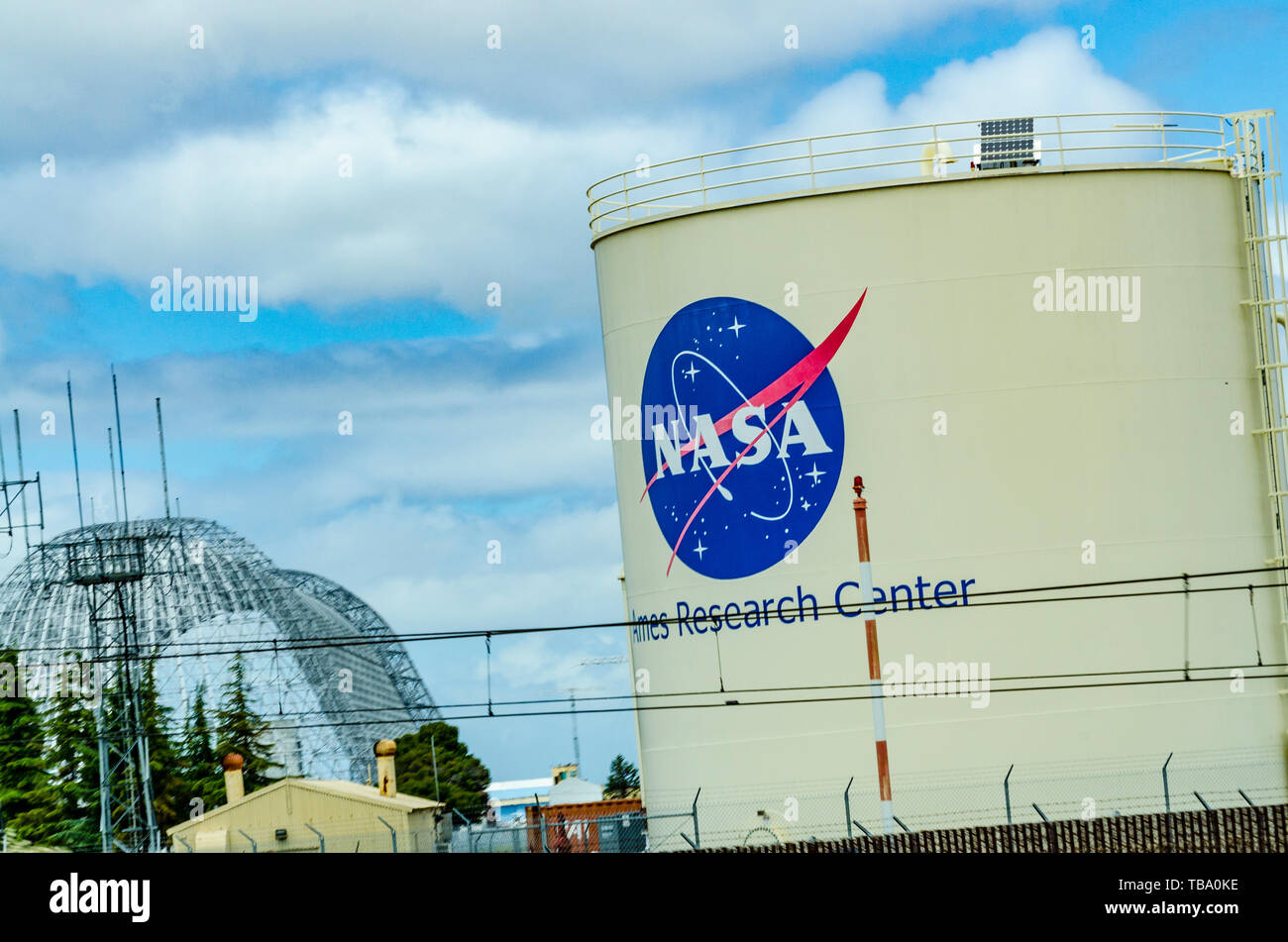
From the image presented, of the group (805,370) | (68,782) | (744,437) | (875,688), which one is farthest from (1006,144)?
(68,782)

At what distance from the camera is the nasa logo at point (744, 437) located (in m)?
25.4

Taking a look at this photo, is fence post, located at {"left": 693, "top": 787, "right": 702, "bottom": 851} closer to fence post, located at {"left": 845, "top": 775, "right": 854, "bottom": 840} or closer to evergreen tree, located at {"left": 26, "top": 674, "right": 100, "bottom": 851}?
fence post, located at {"left": 845, "top": 775, "right": 854, "bottom": 840}

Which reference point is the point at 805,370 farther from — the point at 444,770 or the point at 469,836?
the point at 444,770

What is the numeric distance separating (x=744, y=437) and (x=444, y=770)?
7296 cm

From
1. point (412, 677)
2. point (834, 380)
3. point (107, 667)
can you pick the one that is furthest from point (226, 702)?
point (834, 380)

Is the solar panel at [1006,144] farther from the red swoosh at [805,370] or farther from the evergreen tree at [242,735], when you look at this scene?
the evergreen tree at [242,735]

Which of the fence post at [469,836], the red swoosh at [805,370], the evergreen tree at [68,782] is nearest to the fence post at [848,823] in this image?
the red swoosh at [805,370]

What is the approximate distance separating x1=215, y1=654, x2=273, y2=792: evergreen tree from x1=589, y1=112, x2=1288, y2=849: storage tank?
48473mm

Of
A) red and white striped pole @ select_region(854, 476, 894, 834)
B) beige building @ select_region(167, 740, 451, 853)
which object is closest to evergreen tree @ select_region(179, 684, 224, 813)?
beige building @ select_region(167, 740, 451, 853)

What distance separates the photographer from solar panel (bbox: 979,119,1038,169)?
26641mm

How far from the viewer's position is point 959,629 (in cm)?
2531
